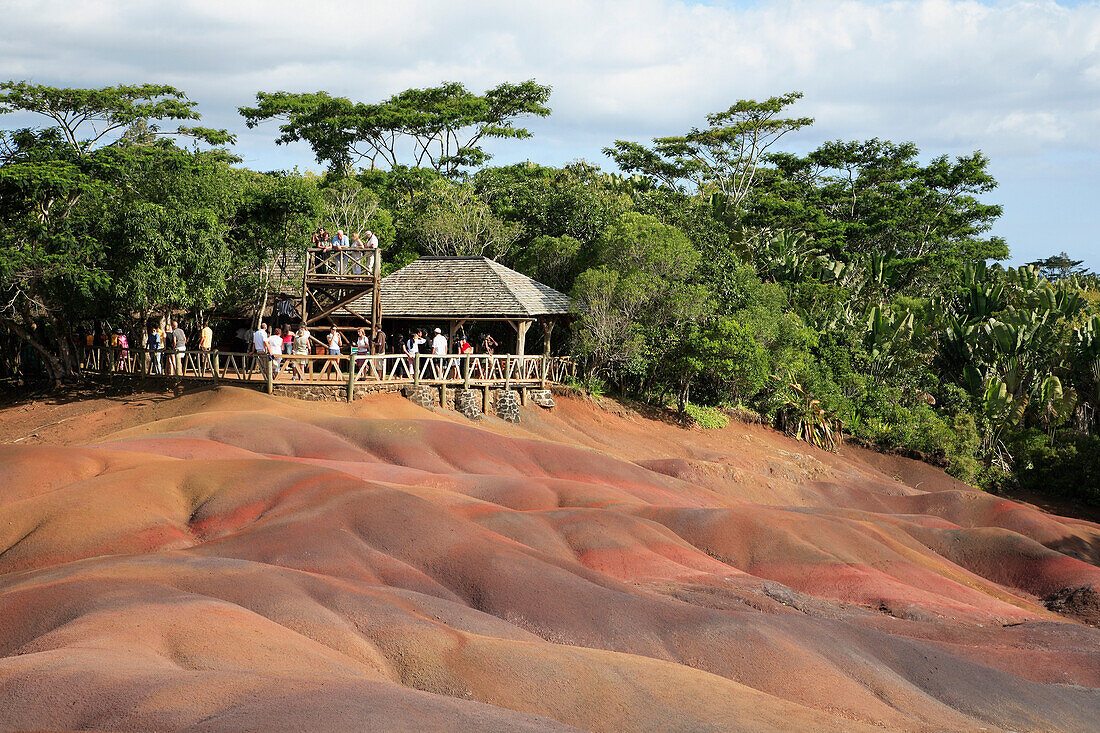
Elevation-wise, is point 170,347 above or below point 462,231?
below

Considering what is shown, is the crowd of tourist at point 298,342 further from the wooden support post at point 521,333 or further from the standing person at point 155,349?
the wooden support post at point 521,333

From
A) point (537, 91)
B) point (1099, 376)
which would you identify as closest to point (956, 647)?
point (1099, 376)

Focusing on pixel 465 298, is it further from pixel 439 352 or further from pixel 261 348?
pixel 261 348

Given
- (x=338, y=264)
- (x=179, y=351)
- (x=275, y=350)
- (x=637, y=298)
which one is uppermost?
(x=338, y=264)

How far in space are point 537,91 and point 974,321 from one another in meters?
25.7

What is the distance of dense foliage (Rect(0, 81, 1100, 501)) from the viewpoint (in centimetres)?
3091

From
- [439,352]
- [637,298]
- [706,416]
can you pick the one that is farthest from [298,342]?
[706,416]

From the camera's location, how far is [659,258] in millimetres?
35406

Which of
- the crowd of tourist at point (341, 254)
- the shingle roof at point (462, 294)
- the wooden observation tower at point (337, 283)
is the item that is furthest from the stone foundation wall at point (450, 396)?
the crowd of tourist at point (341, 254)

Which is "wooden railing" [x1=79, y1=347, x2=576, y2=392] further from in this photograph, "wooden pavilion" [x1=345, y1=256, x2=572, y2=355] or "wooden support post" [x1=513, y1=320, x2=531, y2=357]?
"wooden pavilion" [x1=345, y1=256, x2=572, y2=355]

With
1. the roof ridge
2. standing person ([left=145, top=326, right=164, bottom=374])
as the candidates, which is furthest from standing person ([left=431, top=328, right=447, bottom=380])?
standing person ([left=145, top=326, right=164, bottom=374])

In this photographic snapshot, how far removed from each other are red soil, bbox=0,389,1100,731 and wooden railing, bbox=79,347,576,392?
1680mm

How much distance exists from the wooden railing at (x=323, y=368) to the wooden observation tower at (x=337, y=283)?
1.84m

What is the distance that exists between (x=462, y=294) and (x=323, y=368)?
279 inches
